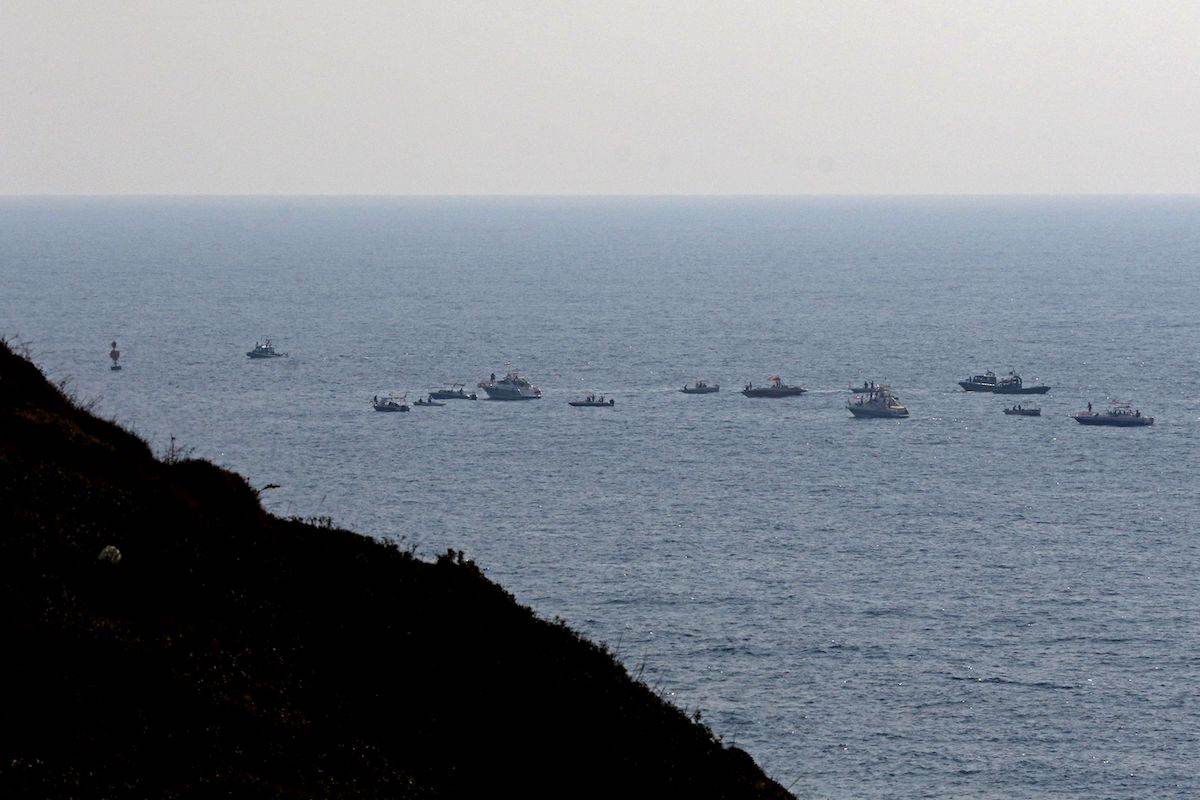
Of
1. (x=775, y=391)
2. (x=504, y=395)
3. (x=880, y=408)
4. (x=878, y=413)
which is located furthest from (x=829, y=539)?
(x=504, y=395)

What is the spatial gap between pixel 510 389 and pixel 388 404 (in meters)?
15.4

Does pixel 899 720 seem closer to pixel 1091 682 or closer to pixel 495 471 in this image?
pixel 1091 682

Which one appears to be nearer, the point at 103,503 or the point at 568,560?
the point at 103,503

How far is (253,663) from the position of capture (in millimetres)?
30641

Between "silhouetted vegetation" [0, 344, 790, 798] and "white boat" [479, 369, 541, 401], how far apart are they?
451 feet

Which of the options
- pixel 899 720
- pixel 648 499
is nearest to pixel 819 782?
pixel 899 720

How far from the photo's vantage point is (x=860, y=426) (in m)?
164

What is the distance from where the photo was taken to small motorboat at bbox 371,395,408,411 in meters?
170

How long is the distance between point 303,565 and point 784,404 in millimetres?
143978

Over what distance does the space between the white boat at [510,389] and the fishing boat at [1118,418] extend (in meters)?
61.6

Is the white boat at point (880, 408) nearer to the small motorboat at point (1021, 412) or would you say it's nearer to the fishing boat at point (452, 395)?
the small motorboat at point (1021, 412)

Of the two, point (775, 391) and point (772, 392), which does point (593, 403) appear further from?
point (775, 391)

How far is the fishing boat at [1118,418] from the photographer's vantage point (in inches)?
6314

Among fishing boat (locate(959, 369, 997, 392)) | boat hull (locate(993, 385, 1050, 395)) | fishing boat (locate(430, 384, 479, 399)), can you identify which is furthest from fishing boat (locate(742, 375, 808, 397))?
fishing boat (locate(430, 384, 479, 399))
